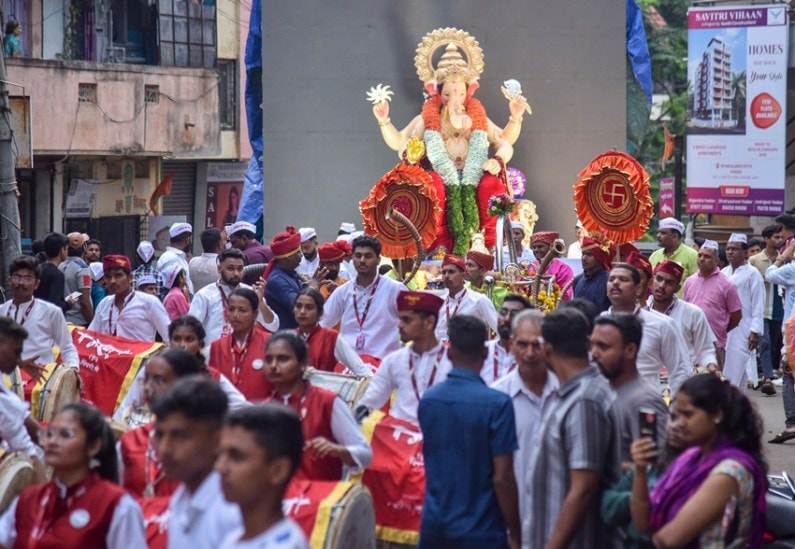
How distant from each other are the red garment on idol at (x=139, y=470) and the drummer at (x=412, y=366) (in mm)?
1733

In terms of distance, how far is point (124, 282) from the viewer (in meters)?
11.1

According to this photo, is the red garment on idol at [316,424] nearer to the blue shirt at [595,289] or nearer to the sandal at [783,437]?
the blue shirt at [595,289]

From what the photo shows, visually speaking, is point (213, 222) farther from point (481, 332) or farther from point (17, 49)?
point (481, 332)

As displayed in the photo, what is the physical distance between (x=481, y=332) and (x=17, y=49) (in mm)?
19915

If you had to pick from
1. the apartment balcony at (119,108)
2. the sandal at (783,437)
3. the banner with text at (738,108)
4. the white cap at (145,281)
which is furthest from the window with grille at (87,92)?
the sandal at (783,437)

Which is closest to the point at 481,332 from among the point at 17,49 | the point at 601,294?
the point at 601,294

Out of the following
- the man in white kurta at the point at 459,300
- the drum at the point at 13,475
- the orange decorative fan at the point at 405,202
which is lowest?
the drum at the point at 13,475

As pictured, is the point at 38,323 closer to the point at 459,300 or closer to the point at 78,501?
the point at 459,300

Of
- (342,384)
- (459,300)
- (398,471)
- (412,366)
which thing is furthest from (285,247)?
(398,471)

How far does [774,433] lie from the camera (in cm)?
1358

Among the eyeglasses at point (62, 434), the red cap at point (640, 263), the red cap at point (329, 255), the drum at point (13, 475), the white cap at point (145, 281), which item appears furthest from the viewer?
the red cap at point (329, 255)

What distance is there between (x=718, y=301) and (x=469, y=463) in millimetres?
6531

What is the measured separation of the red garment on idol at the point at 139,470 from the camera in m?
6.20

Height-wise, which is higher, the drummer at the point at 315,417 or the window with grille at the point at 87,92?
the window with grille at the point at 87,92
